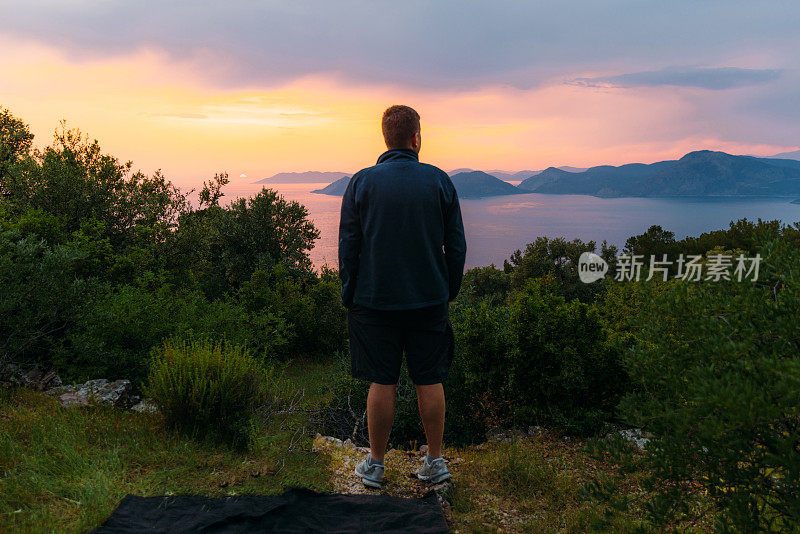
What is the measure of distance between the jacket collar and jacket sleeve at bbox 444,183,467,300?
35 centimetres

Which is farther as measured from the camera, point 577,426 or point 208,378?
point 577,426

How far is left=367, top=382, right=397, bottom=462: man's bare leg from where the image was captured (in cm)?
338

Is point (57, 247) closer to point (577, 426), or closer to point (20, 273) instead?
point (20, 273)

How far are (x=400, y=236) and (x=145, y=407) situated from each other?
3367 millimetres

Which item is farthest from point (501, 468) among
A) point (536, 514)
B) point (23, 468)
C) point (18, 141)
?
point (18, 141)

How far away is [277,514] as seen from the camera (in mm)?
3023

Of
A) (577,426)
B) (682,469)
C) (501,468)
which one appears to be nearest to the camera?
(682,469)

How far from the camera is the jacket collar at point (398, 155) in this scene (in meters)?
3.34

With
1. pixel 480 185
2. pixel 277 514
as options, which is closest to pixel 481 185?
pixel 480 185

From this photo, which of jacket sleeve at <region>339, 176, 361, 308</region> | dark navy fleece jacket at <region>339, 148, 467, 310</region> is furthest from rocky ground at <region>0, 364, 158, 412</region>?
dark navy fleece jacket at <region>339, 148, 467, 310</region>

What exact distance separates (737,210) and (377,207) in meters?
209

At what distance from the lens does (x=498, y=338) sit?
5.49m

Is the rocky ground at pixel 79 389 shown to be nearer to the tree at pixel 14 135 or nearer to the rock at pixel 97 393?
the rock at pixel 97 393

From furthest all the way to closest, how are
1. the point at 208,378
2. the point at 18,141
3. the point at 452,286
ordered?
the point at 18,141, the point at 208,378, the point at 452,286
